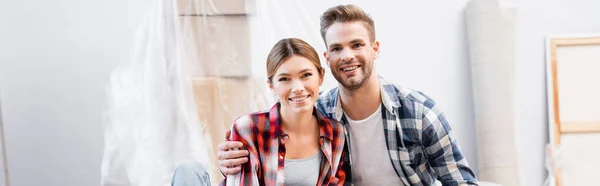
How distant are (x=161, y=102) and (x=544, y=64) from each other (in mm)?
1431

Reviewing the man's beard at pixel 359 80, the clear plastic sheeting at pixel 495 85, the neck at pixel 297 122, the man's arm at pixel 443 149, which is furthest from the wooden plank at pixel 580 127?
the neck at pixel 297 122

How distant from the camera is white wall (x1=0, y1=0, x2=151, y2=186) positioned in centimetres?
185

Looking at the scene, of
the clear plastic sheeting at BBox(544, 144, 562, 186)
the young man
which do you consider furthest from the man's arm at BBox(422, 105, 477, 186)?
the clear plastic sheeting at BBox(544, 144, 562, 186)

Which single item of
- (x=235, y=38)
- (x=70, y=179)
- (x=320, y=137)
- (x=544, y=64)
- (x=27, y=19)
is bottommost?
(x=70, y=179)

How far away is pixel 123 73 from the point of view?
1513 millimetres

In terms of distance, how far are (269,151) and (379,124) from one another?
0.28 meters

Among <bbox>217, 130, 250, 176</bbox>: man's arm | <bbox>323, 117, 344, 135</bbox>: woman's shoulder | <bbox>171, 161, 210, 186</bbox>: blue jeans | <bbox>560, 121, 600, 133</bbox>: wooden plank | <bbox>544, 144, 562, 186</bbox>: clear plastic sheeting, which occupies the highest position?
<bbox>323, 117, 344, 135</bbox>: woman's shoulder

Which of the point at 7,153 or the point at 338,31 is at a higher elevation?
the point at 338,31

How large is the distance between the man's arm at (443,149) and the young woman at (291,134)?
0.22m

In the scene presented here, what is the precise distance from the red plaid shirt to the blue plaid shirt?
2.9 inches

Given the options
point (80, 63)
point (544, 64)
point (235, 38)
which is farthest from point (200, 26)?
point (544, 64)

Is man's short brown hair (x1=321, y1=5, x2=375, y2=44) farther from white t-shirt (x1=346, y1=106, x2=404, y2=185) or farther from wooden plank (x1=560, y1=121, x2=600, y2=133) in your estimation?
wooden plank (x1=560, y1=121, x2=600, y2=133)

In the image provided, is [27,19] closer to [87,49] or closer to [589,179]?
[87,49]

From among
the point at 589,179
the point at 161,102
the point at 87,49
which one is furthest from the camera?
the point at 589,179
